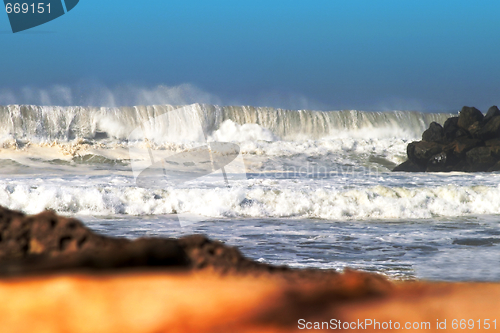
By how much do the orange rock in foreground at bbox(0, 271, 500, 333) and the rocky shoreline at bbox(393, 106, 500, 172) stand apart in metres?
17.2

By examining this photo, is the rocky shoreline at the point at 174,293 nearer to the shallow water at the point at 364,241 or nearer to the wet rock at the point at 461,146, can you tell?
the shallow water at the point at 364,241

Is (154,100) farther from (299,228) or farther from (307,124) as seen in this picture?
(299,228)

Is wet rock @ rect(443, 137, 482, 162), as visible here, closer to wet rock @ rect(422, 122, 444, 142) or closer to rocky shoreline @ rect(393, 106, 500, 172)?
rocky shoreline @ rect(393, 106, 500, 172)

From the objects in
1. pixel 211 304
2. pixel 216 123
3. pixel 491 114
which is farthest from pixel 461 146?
pixel 211 304

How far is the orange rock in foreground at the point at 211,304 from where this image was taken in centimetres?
40

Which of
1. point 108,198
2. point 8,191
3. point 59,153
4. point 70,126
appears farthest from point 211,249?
point 70,126

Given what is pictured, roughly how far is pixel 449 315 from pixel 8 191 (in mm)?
8076

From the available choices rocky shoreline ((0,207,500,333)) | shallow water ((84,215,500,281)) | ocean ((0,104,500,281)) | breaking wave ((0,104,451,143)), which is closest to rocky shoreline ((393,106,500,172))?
ocean ((0,104,500,281))

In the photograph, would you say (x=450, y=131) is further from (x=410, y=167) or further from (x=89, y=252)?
(x=89, y=252)

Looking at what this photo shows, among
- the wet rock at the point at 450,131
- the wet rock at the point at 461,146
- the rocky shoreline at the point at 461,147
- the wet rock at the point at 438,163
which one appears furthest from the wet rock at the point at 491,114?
the wet rock at the point at 438,163

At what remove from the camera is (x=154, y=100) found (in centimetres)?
2566

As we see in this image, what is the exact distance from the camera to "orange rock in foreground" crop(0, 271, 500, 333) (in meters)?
0.40

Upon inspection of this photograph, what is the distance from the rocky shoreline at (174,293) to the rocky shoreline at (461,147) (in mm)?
17203

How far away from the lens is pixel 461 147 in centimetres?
1673
